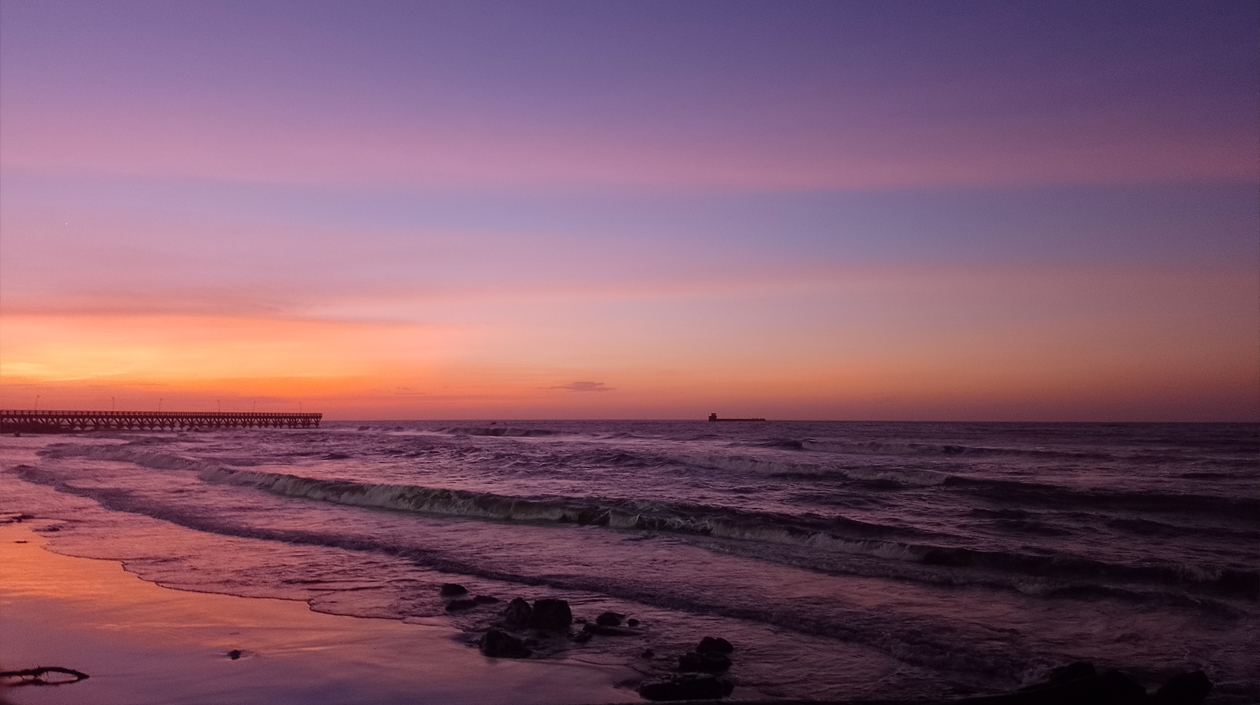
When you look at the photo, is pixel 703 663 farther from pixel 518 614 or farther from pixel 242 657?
pixel 242 657

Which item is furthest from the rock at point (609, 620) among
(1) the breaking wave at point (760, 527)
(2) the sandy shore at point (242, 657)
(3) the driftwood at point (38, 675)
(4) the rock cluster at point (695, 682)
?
(1) the breaking wave at point (760, 527)

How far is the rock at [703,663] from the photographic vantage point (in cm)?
794

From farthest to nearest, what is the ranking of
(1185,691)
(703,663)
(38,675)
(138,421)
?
(138,421)
(703,663)
(38,675)
(1185,691)

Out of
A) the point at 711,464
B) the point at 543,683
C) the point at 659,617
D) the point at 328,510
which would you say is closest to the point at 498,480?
the point at 328,510

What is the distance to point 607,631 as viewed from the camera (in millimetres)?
9336

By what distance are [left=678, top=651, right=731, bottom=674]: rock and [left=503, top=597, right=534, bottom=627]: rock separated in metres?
2.29

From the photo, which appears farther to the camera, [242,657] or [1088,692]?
[242,657]

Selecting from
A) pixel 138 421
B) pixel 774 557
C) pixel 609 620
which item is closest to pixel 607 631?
pixel 609 620

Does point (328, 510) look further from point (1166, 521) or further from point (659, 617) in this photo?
point (1166, 521)

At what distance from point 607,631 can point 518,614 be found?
115cm

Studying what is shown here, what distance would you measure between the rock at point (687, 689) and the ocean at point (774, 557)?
1.77ft

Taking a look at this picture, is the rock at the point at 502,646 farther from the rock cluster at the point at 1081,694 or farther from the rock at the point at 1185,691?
the rock at the point at 1185,691

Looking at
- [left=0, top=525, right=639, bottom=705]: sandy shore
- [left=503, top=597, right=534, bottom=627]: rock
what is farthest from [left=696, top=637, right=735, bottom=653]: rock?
[left=503, top=597, right=534, bottom=627]: rock

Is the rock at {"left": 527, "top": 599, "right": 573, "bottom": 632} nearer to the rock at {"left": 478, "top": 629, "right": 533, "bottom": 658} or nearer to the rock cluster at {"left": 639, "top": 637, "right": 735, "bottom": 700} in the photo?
the rock at {"left": 478, "top": 629, "right": 533, "bottom": 658}
